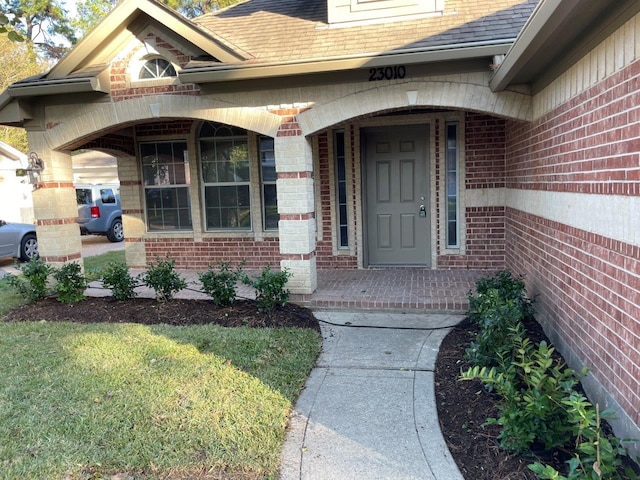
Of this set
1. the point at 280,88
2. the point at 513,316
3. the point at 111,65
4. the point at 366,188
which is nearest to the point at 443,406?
the point at 513,316

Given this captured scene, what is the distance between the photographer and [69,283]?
6617 mm

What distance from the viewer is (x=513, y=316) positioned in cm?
392

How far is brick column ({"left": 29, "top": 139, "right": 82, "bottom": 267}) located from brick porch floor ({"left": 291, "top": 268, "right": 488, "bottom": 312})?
374cm

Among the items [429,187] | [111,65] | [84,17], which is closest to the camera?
[111,65]

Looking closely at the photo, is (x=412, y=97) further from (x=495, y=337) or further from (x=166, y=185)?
(x=166, y=185)

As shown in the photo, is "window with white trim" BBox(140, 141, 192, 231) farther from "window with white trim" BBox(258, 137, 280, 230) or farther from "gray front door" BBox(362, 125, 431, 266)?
"gray front door" BBox(362, 125, 431, 266)

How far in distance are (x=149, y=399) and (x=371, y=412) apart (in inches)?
68.6

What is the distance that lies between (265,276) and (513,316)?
9.94ft

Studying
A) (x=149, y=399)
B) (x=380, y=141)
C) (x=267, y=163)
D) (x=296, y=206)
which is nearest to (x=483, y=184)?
(x=380, y=141)

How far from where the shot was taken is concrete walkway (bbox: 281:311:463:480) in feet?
9.39

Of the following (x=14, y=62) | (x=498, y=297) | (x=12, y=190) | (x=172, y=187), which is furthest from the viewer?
(x=14, y=62)

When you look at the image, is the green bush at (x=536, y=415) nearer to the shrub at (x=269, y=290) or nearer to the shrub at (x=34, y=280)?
the shrub at (x=269, y=290)

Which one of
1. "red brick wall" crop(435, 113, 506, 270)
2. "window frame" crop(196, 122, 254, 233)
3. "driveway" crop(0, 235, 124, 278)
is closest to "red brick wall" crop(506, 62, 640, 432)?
"red brick wall" crop(435, 113, 506, 270)

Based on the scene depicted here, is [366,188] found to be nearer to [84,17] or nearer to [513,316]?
[513,316]
